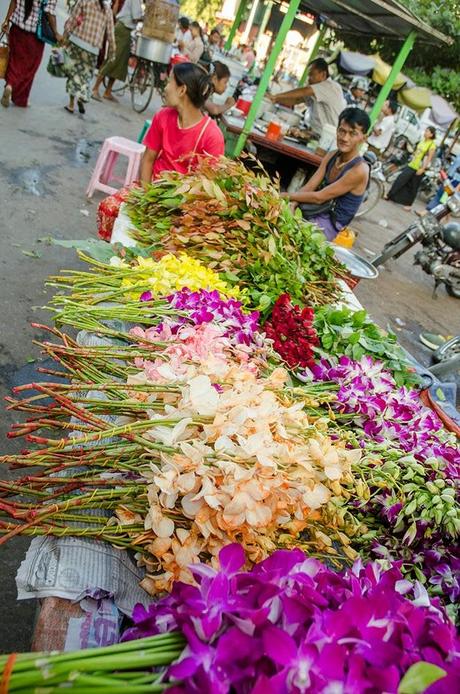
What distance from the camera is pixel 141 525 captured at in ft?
4.47

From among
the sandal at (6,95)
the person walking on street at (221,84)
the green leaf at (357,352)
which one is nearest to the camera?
the green leaf at (357,352)

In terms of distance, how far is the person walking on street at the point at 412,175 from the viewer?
42.0 feet

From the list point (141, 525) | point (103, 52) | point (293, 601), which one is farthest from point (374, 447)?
point (103, 52)

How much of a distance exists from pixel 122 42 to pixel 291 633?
1102 cm

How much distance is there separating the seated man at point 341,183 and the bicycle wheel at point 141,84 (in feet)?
22.0

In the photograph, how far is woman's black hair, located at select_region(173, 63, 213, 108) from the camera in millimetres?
3588

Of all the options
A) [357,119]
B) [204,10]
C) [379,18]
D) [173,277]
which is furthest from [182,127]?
[204,10]

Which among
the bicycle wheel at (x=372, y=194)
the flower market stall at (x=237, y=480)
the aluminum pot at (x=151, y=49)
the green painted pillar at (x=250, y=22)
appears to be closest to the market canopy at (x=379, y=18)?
the bicycle wheel at (x=372, y=194)

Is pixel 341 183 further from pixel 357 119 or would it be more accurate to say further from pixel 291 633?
pixel 291 633

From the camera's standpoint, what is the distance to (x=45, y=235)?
174 inches

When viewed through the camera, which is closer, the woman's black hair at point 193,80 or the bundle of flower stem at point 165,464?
the bundle of flower stem at point 165,464

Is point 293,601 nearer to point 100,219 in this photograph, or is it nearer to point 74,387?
point 74,387

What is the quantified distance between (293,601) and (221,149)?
3529 millimetres

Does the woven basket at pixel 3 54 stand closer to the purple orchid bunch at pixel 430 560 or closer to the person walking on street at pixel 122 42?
the person walking on street at pixel 122 42
